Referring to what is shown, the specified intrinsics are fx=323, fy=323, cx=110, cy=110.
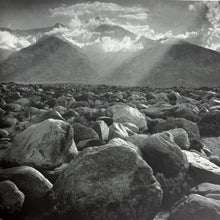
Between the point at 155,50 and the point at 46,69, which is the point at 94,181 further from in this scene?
the point at 46,69

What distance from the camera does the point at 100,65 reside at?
637ft

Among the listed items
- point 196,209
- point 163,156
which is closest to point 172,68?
point 163,156

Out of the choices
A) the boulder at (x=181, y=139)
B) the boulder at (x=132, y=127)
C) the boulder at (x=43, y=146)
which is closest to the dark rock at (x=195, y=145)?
the boulder at (x=181, y=139)

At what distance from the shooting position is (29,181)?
4582mm

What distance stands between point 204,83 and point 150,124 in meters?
117

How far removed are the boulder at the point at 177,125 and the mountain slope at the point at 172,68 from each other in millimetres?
109639

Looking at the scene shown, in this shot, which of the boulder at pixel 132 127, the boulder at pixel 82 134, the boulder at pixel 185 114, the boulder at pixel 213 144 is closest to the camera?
the boulder at pixel 82 134

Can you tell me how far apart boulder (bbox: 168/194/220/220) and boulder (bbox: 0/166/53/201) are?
1.85m

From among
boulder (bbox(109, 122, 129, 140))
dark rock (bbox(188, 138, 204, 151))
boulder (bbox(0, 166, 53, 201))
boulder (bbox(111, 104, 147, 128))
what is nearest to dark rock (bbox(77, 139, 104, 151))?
boulder (bbox(109, 122, 129, 140))

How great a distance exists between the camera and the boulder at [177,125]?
28.6 ft

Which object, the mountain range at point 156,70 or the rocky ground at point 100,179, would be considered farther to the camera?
the mountain range at point 156,70

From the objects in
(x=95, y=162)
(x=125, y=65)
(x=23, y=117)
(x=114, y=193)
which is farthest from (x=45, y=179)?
(x=125, y=65)

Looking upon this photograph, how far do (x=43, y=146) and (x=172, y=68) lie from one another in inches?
5332

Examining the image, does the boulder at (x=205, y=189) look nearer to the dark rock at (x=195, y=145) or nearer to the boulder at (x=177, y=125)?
the dark rock at (x=195, y=145)
